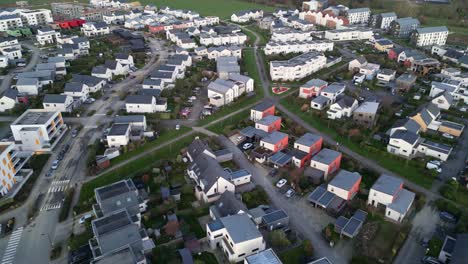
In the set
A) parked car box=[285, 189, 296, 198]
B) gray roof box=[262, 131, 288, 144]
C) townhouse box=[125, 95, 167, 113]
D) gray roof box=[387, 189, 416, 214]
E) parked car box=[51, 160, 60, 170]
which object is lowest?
parked car box=[285, 189, 296, 198]

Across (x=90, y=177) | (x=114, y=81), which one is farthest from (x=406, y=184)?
(x=114, y=81)

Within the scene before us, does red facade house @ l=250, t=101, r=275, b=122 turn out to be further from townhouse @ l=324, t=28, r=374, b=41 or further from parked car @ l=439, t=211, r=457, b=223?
townhouse @ l=324, t=28, r=374, b=41

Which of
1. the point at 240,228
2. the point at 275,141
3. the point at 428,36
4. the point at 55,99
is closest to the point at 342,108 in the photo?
the point at 275,141

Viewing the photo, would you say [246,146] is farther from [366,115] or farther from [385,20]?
[385,20]

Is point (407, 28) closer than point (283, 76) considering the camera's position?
No

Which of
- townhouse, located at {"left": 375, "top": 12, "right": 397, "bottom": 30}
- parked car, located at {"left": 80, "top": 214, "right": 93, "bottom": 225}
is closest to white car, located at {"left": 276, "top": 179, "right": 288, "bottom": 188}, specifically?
parked car, located at {"left": 80, "top": 214, "right": 93, "bottom": 225}

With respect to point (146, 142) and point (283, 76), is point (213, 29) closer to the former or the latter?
point (283, 76)

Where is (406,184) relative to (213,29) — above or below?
below
